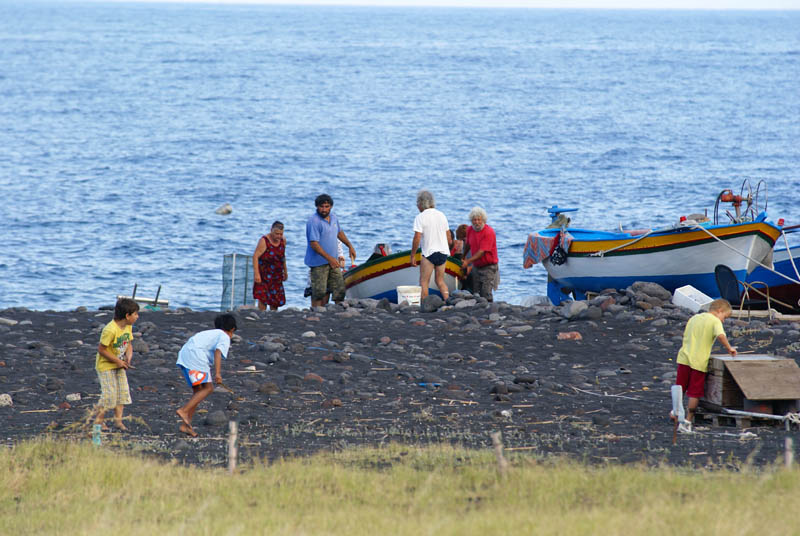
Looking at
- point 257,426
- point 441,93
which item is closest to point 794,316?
point 257,426

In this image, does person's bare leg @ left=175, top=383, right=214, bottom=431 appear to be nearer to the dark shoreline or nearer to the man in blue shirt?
the dark shoreline

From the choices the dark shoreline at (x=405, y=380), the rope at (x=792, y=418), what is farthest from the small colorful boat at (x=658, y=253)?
the rope at (x=792, y=418)

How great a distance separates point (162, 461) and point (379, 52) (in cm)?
12974

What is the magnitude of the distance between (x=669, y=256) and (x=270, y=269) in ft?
21.1

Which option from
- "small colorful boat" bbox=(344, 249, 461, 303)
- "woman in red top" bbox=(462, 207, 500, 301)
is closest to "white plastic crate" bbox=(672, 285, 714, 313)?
"woman in red top" bbox=(462, 207, 500, 301)

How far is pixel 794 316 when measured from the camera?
49.5 feet

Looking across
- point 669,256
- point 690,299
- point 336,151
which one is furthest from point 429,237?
point 336,151

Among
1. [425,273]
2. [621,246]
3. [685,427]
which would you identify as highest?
[621,246]

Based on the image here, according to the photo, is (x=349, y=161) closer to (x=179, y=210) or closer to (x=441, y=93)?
(x=179, y=210)

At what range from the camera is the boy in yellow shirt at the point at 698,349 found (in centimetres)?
977

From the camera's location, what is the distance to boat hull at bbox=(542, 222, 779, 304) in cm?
1639

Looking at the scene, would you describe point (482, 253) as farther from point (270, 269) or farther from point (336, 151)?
point (336, 151)

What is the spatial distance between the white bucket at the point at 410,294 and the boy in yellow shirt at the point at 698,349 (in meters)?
6.93

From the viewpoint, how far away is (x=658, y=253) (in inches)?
677
